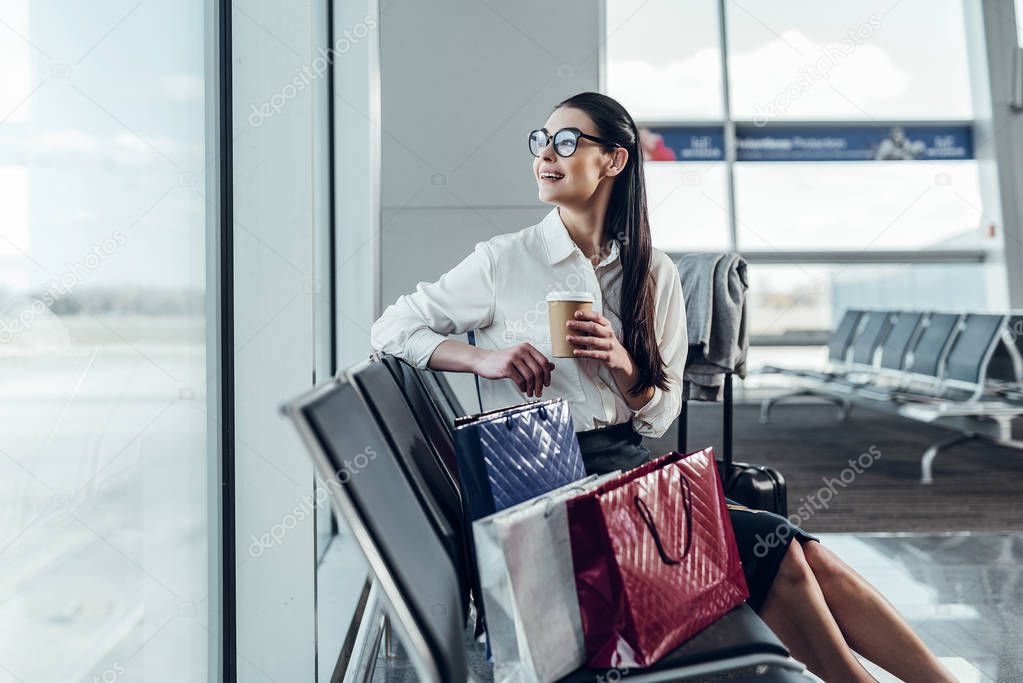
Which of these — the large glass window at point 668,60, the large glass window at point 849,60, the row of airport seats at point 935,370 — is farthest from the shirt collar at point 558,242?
the large glass window at point 849,60

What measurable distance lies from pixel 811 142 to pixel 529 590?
6.96 m

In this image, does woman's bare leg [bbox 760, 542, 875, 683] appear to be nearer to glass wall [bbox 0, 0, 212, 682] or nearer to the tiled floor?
the tiled floor

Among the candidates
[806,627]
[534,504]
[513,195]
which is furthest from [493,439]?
[513,195]

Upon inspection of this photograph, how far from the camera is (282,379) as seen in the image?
171 cm

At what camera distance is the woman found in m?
1.73

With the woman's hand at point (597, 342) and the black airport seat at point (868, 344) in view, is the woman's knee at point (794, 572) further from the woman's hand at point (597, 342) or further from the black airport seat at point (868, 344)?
the black airport seat at point (868, 344)

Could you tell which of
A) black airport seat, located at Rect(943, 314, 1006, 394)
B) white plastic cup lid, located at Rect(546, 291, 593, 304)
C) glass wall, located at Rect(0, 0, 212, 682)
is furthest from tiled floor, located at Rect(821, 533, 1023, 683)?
black airport seat, located at Rect(943, 314, 1006, 394)

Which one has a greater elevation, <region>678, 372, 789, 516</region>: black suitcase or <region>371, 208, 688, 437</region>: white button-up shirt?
<region>371, 208, 688, 437</region>: white button-up shirt

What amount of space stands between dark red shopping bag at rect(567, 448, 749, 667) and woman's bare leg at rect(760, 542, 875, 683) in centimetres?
27

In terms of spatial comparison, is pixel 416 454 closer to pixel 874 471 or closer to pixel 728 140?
pixel 874 471

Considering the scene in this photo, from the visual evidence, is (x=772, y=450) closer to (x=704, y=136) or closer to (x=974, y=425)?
(x=974, y=425)

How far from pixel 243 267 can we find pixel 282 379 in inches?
9.6

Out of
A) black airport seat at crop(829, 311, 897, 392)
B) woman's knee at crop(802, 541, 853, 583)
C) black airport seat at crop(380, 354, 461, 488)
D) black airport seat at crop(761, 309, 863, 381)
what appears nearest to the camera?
black airport seat at crop(380, 354, 461, 488)

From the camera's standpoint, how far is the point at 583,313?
1624 mm
